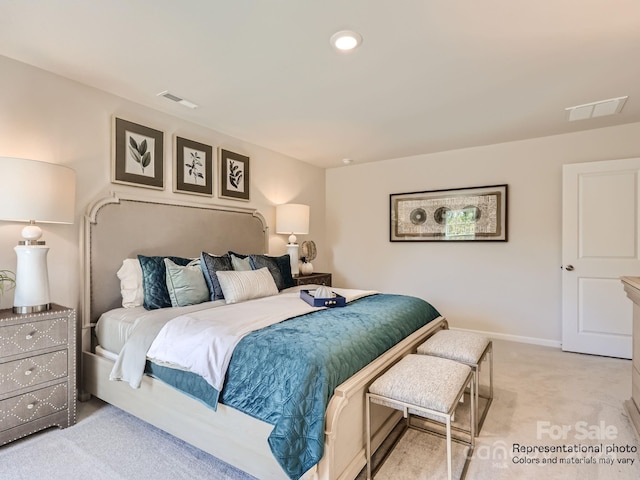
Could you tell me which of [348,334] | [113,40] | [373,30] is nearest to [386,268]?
[348,334]

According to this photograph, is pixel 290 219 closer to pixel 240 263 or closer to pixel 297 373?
pixel 240 263

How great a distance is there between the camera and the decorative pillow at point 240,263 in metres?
2.99

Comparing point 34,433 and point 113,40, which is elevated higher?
point 113,40

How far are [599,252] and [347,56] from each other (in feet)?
10.7

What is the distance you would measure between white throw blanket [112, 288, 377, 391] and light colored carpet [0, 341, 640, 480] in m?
0.37

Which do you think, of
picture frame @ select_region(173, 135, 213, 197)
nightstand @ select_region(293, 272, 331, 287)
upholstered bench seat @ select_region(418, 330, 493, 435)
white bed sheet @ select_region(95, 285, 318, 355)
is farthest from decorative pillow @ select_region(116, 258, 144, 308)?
upholstered bench seat @ select_region(418, 330, 493, 435)

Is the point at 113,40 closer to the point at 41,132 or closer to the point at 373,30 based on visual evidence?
the point at 41,132

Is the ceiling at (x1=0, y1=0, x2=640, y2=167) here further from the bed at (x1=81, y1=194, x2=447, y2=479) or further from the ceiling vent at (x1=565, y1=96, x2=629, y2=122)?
the bed at (x1=81, y1=194, x2=447, y2=479)

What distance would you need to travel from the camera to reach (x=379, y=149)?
430cm

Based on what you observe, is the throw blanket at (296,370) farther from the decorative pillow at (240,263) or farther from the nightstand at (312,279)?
the nightstand at (312,279)

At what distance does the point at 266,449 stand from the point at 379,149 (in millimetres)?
3615

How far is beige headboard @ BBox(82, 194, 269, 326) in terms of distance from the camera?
256 centimetres

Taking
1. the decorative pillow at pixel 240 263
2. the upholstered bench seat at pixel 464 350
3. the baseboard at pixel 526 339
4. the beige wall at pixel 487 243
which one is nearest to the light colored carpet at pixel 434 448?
the upholstered bench seat at pixel 464 350

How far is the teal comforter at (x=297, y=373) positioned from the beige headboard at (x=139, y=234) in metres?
1.00
